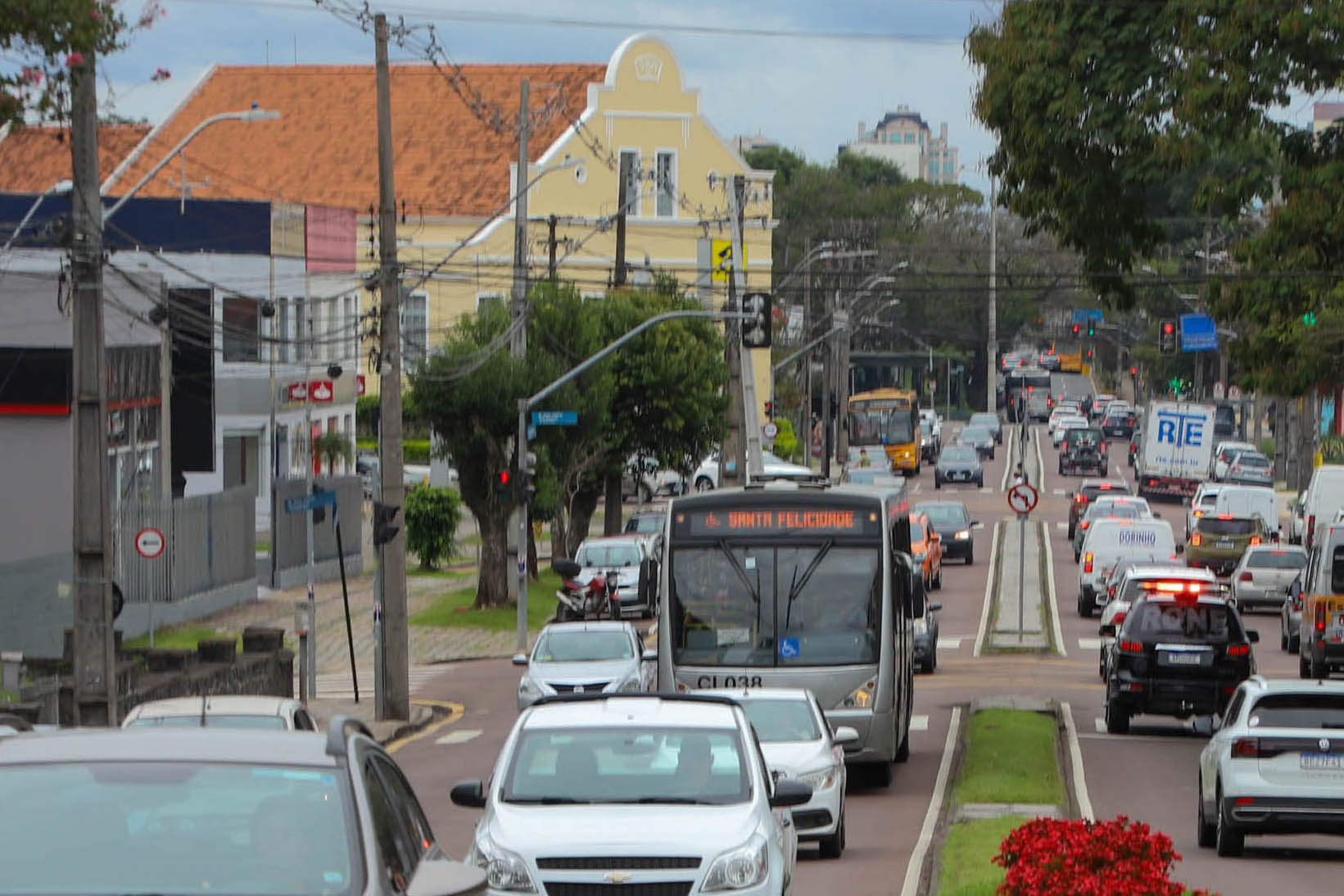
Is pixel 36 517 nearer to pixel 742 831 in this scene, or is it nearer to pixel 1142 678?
pixel 1142 678

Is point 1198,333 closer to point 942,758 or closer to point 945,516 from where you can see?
point 945,516

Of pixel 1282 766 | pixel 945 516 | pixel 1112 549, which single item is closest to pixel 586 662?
pixel 1282 766

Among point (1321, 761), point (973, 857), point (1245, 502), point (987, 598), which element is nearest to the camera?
point (973, 857)

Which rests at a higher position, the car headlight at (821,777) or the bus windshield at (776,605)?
the bus windshield at (776,605)

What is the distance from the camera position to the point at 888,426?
90750mm

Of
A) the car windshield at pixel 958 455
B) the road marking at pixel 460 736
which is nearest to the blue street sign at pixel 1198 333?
the car windshield at pixel 958 455

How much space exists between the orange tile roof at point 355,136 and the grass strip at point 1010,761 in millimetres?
54969

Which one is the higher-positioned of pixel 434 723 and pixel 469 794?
pixel 469 794

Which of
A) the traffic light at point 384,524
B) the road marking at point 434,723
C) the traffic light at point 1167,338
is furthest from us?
the traffic light at point 1167,338

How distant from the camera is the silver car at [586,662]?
29016mm

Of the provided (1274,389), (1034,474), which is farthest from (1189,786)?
(1034,474)

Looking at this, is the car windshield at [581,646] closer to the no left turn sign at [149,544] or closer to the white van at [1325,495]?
the no left turn sign at [149,544]

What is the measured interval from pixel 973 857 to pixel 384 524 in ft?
54.2

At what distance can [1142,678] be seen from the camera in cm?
2664
